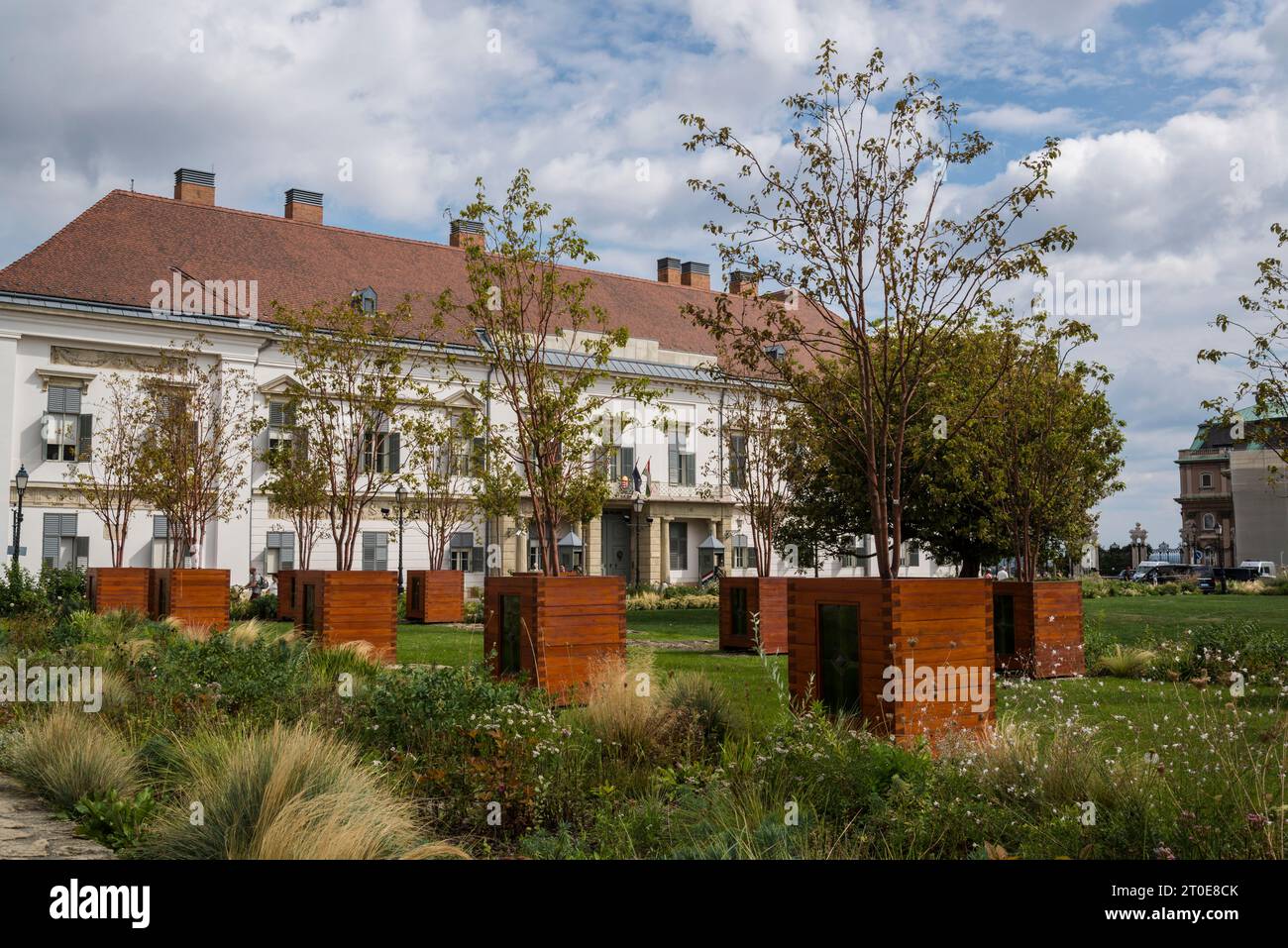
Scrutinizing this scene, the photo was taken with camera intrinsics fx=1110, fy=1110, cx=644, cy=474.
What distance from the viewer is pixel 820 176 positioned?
992cm

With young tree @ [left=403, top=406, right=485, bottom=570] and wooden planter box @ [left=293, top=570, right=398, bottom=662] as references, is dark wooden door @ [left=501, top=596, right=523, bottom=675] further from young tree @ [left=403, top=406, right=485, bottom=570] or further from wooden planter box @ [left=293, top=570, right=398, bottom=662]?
wooden planter box @ [left=293, top=570, right=398, bottom=662]

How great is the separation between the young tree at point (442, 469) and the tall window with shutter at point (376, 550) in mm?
1673

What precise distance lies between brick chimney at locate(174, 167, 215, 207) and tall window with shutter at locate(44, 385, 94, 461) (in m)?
10.7

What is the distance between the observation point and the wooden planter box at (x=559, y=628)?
39.5 feet

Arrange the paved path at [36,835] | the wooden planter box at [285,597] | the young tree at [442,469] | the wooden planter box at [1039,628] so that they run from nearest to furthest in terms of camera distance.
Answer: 1. the paved path at [36,835]
2. the wooden planter box at [1039,628]
3. the young tree at [442,469]
4. the wooden planter box at [285,597]

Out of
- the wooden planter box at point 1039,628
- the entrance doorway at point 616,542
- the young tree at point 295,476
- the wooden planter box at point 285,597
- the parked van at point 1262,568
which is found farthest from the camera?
the parked van at point 1262,568

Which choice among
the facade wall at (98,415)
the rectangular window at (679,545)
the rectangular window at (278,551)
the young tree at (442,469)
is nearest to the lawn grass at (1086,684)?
the young tree at (442,469)

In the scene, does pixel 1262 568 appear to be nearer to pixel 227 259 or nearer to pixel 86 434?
pixel 227 259

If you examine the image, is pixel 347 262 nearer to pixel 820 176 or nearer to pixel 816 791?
pixel 820 176

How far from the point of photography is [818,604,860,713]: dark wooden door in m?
8.73

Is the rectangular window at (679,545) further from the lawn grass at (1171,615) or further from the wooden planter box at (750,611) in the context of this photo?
the wooden planter box at (750,611)

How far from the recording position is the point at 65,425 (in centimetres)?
3900

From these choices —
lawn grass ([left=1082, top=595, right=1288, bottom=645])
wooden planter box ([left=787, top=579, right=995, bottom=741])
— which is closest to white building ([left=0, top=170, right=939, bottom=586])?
lawn grass ([left=1082, top=595, right=1288, bottom=645])
